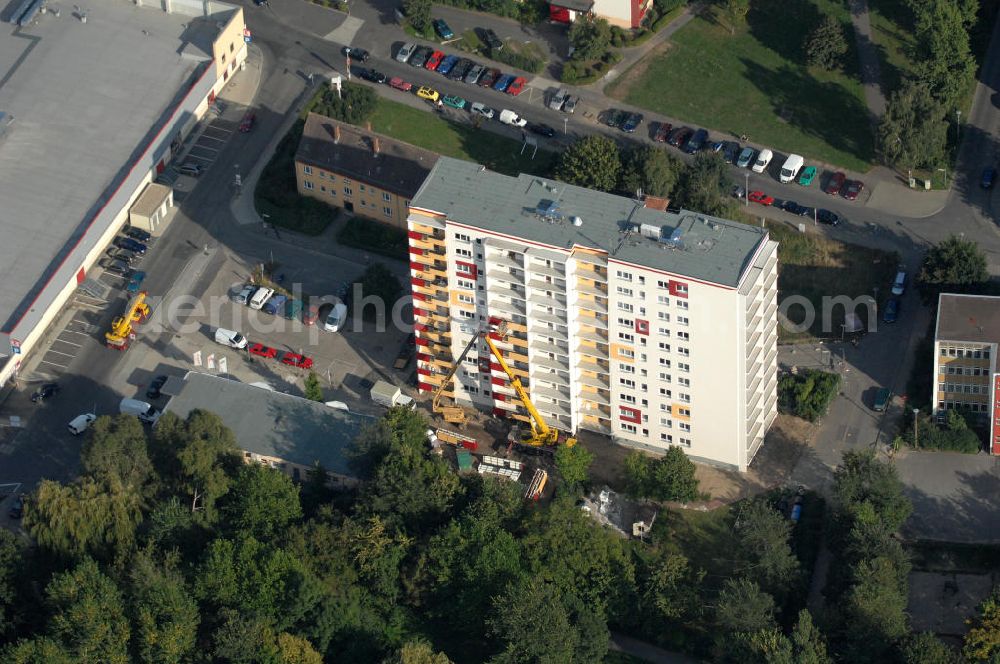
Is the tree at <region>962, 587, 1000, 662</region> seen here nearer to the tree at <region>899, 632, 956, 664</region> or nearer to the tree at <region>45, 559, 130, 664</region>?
the tree at <region>899, 632, 956, 664</region>

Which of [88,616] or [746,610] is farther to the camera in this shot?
[746,610]

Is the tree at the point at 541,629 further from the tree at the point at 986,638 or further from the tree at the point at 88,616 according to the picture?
the tree at the point at 88,616

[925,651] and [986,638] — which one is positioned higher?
[986,638]

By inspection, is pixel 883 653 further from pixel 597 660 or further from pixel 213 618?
pixel 213 618

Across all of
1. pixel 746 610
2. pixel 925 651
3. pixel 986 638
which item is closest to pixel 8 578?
pixel 746 610

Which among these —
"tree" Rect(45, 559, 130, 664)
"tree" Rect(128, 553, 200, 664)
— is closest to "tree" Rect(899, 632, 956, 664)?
"tree" Rect(128, 553, 200, 664)

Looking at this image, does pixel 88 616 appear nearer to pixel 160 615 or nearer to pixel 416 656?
pixel 160 615

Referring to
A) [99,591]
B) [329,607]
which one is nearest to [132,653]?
[99,591]
